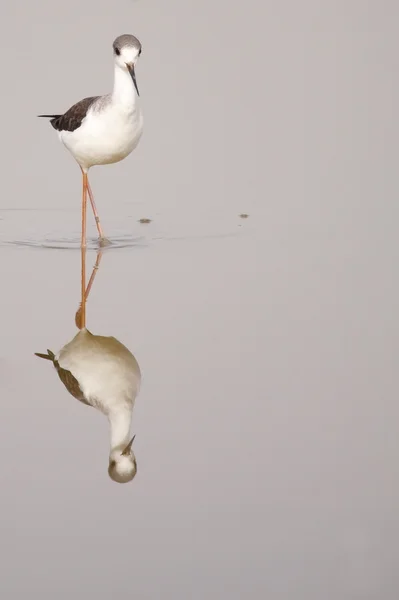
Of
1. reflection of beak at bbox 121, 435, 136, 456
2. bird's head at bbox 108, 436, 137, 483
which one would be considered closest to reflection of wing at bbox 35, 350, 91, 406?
reflection of beak at bbox 121, 435, 136, 456

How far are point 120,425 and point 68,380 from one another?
840 mm

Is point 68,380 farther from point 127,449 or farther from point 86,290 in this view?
point 86,290

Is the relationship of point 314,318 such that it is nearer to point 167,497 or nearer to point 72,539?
point 167,497

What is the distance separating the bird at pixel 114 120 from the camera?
9086 millimetres

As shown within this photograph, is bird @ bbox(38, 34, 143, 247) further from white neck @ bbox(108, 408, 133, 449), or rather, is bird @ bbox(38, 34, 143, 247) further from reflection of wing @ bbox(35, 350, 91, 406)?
white neck @ bbox(108, 408, 133, 449)

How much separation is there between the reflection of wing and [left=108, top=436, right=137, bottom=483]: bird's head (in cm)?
80

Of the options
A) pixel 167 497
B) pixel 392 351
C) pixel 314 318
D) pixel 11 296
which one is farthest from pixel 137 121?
pixel 167 497

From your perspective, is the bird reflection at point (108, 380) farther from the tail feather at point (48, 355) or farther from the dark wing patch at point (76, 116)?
the dark wing patch at point (76, 116)

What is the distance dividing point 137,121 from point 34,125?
507 cm

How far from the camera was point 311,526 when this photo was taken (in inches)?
183

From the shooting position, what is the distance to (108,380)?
6.32 metres

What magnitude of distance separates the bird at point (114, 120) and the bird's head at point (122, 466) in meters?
4.34

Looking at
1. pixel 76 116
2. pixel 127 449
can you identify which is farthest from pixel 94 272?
pixel 127 449

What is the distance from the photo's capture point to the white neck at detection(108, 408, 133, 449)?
539 cm
